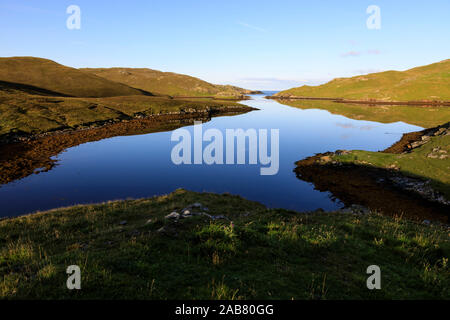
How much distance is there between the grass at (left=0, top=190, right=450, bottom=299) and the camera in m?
6.25

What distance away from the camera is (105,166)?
121ft

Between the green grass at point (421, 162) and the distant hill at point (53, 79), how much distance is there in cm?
15542

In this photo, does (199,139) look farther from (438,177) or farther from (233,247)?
(233,247)

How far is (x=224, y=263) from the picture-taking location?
808cm

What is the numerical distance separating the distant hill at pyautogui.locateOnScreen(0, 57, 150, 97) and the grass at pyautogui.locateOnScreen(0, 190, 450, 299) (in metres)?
158

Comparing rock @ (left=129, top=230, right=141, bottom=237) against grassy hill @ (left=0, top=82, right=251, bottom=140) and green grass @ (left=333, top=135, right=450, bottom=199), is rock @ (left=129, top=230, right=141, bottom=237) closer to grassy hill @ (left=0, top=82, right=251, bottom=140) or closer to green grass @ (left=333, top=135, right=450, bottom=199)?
green grass @ (left=333, top=135, right=450, bottom=199)

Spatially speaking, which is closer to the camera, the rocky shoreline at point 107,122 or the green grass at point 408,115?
the rocky shoreline at point 107,122

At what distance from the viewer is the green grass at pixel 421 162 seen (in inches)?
1125

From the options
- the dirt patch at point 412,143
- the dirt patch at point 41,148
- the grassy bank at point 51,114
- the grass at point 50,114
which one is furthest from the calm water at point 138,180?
the grass at point 50,114

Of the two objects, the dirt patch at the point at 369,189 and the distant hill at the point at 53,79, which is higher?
the distant hill at the point at 53,79

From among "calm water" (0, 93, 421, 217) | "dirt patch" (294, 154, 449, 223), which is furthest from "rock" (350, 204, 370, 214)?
"calm water" (0, 93, 421, 217)

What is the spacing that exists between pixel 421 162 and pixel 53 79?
647ft

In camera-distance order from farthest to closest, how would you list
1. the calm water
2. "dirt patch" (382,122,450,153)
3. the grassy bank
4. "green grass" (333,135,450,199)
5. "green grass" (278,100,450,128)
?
"green grass" (278,100,450,128)
the grassy bank
"dirt patch" (382,122,450,153)
"green grass" (333,135,450,199)
the calm water

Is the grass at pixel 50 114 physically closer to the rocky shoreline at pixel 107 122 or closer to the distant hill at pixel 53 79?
the rocky shoreline at pixel 107 122
